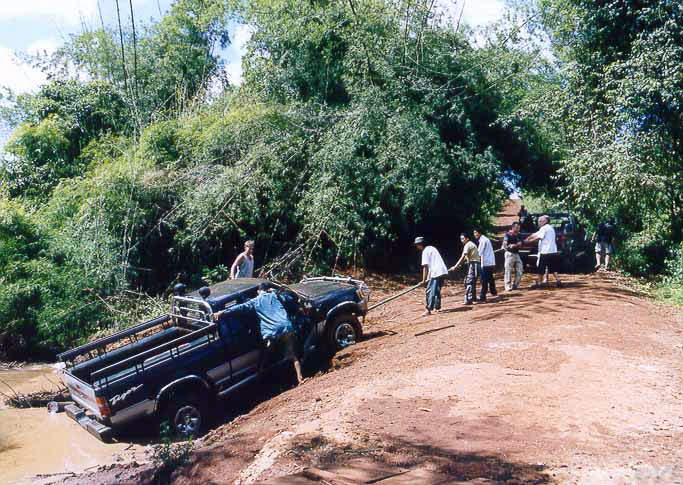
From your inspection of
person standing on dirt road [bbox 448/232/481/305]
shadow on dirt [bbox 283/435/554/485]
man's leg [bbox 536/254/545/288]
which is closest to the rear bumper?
shadow on dirt [bbox 283/435/554/485]

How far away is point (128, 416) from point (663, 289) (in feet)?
41.6

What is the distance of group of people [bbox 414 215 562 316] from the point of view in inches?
433

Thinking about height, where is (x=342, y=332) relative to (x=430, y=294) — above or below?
below

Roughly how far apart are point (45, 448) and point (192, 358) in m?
2.70

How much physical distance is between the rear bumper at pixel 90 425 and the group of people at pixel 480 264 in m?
6.16

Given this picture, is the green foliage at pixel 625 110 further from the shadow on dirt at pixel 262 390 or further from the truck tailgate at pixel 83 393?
the truck tailgate at pixel 83 393

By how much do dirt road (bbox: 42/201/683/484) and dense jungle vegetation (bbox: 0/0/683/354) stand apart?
499cm

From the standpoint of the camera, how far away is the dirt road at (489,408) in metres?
5.13

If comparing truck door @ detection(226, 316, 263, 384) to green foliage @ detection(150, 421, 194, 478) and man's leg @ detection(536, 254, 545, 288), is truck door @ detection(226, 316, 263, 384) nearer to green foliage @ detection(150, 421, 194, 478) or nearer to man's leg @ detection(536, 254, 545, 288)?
green foliage @ detection(150, 421, 194, 478)

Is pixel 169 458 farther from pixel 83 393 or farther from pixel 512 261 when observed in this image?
pixel 512 261

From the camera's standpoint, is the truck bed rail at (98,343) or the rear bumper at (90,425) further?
the truck bed rail at (98,343)

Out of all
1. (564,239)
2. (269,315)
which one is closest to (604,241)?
(564,239)

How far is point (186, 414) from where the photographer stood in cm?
774

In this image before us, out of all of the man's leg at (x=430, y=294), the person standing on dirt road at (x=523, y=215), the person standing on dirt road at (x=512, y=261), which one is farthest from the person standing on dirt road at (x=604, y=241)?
the man's leg at (x=430, y=294)
